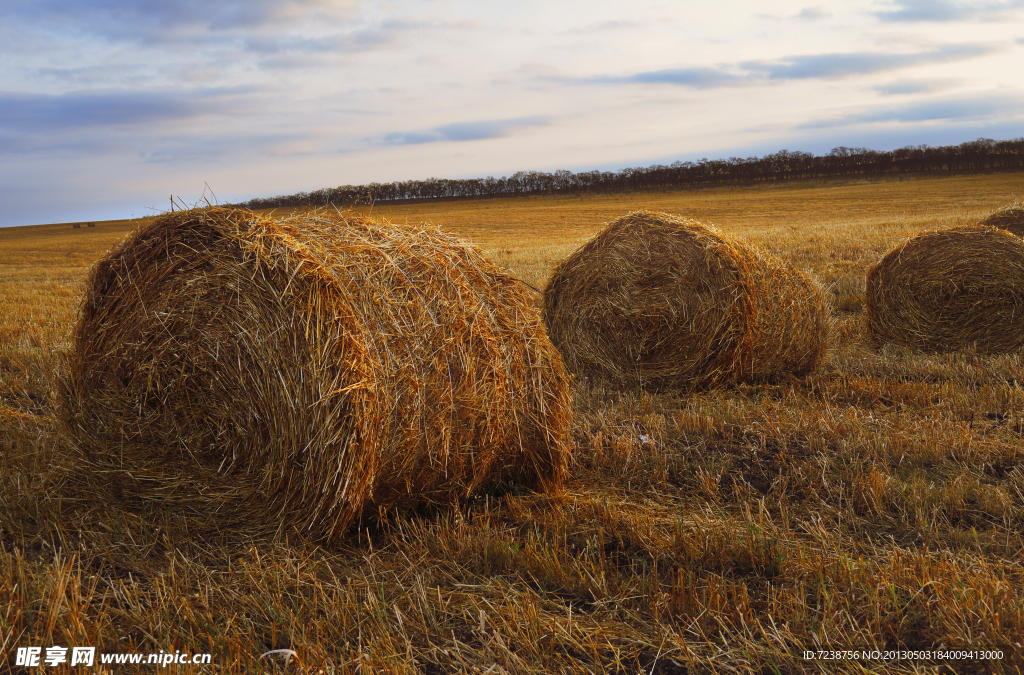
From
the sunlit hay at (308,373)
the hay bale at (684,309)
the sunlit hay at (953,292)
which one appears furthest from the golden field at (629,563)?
the sunlit hay at (953,292)

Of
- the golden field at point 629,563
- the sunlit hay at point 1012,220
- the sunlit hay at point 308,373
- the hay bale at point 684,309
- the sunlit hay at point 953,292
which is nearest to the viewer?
the golden field at point 629,563

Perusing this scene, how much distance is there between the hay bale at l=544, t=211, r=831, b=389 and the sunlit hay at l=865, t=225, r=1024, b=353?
169 cm

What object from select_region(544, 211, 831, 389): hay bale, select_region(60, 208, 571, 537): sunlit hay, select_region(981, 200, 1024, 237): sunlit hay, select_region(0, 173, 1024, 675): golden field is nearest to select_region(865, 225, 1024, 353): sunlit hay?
select_region(544, 211, 831, 389): hay bale

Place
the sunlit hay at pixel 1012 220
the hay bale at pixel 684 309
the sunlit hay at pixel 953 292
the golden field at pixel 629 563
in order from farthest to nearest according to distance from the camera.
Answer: the sunlit hay at pixel 1012 220, the sunlit hay at pixel 953 292, the hay bale at pixel 684 309, the golden field at pixel 629 563

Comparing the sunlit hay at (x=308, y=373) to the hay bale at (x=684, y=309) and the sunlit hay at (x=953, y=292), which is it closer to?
the hay bale at (x=684, y=309)

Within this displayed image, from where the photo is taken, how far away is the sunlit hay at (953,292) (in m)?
7.84

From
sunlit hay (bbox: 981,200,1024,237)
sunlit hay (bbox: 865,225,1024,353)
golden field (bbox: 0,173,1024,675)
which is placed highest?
sunlit hay (bbox: 981,200,1024,237)

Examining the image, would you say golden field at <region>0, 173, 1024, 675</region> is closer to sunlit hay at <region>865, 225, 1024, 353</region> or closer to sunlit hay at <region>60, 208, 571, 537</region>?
sunlit hay at <region>60, 208, 571, 537</region>

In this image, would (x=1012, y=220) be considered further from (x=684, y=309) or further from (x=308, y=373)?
(x=308, y=373)

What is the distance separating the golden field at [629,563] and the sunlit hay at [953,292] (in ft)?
7.88

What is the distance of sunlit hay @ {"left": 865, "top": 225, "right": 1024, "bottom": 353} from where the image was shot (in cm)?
784

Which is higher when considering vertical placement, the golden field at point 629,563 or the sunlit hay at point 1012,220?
the sunlit hay at point 1012,220

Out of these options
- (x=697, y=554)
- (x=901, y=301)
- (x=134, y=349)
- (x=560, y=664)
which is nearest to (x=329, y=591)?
(x=560, y=664)

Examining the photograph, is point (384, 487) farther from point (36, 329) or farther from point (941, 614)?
point (36, 329)
